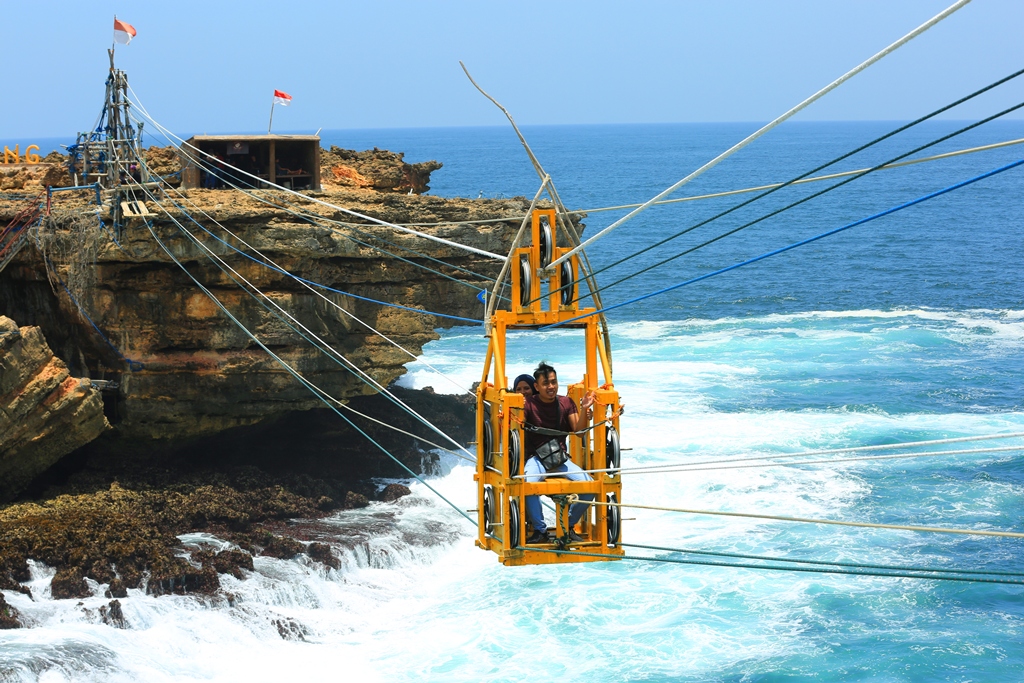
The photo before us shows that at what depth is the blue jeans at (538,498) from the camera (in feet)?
43.3

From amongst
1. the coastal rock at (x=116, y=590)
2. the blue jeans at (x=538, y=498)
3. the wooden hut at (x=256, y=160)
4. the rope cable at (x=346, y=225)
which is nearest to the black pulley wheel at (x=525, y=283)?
the blue jeans at (x=538, y=498)

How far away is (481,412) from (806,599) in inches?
500

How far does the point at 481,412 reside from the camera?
44.9ft

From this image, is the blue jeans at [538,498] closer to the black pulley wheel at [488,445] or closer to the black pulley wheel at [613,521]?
the black pulley wheel at [613,521]

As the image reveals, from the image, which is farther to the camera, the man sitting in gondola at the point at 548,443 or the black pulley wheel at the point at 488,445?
the black pulley wheel at the point at 488,445

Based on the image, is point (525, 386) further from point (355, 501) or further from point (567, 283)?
point (355, 501)

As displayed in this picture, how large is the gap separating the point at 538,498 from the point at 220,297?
48.8 ft

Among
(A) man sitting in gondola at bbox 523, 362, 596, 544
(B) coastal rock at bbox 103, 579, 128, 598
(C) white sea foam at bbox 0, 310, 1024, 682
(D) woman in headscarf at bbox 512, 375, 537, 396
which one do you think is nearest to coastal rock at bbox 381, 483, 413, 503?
(C) white sea foam at bbox 0, 310, 1024, 682

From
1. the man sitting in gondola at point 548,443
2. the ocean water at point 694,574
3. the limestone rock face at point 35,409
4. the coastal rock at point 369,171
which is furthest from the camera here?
the coastal rock at point 369,171

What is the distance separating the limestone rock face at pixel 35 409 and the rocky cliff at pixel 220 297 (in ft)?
0.98

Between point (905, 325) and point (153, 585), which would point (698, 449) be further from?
point (905, 325)

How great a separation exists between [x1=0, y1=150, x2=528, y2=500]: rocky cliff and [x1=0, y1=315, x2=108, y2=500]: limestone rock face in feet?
0.98

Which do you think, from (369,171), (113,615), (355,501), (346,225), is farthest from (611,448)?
(369,171)

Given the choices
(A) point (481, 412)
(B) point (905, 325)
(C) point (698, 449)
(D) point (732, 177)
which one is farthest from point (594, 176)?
(A) point (481, 412)
